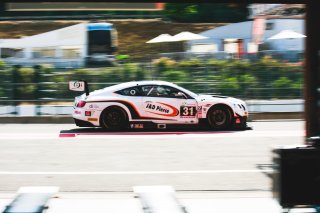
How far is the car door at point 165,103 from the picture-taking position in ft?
55.1

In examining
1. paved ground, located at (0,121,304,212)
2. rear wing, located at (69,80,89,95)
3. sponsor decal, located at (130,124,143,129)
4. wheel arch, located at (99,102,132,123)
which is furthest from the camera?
rear wing, located at (69,80,89,95)

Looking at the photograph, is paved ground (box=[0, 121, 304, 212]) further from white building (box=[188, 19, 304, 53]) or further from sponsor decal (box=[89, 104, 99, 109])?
white building (box=[188, 19, 304, 53])

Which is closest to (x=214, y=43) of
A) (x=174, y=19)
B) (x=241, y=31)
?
(x=241, y=31)

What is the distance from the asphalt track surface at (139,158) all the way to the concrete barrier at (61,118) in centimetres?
176

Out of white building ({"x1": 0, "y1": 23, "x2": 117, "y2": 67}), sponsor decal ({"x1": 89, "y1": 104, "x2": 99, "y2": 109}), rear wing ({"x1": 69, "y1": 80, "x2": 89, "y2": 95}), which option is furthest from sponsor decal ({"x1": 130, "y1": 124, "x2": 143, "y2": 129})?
white building ({"x1": 0, "y1": 23, "x2": 117, "y2": 67})

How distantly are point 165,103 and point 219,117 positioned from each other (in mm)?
1593

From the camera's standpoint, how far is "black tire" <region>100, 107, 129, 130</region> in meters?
16.8

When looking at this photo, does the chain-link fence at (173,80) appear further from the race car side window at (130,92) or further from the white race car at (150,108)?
the race car side window at (130,92)

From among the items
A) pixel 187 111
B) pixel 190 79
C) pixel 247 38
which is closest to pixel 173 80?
pixel 190 79

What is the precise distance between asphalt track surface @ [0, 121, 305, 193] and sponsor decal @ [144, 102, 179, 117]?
561 millimetres

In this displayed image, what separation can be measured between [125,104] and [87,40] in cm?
3045

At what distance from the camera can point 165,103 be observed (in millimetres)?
16812

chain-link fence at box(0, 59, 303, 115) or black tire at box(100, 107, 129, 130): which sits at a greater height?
chain-link fence at box(0, 59, 303, 115)

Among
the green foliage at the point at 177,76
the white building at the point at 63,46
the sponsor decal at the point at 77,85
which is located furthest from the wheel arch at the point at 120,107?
the white building at the point at 63,46
